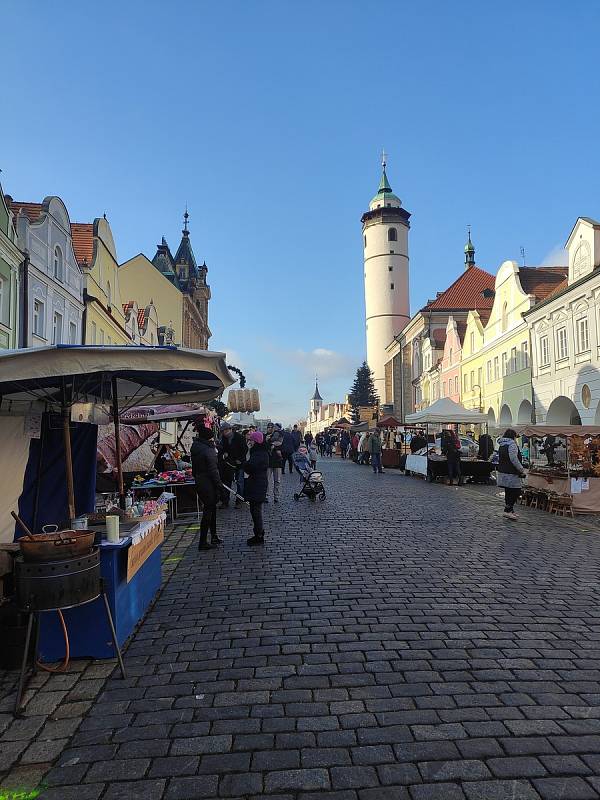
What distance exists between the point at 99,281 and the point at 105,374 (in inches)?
942

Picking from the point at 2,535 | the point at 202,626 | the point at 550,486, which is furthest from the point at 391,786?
the point at 550,486

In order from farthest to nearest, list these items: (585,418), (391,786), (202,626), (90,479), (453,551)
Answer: (585,418), (453,551), (90,479), (202,626), (391,786)

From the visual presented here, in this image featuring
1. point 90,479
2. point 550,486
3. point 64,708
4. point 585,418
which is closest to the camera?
point 64,708

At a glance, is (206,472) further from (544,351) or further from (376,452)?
(544,351)

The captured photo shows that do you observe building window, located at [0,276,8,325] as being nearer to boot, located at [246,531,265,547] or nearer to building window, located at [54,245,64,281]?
building window, located at [54,245,64,281]

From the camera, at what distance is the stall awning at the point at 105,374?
4.71 metres

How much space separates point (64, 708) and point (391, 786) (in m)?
2.18

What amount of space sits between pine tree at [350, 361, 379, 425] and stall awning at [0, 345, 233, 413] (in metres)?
82.6

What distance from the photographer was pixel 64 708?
3.84 metres

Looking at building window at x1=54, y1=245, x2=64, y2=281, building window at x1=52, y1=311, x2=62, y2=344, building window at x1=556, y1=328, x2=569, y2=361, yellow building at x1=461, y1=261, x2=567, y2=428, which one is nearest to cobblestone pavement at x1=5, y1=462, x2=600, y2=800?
building window at x1=52, y1=311, x2=62, y2=344

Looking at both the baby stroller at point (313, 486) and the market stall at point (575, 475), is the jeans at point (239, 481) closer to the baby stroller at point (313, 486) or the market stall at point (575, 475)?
the baby stroller at point (313, 486)

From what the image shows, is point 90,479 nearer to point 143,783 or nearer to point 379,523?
point 143,783

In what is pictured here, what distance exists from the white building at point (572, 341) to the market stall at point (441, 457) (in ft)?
23.4

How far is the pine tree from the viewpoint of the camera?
90500 millimetres
